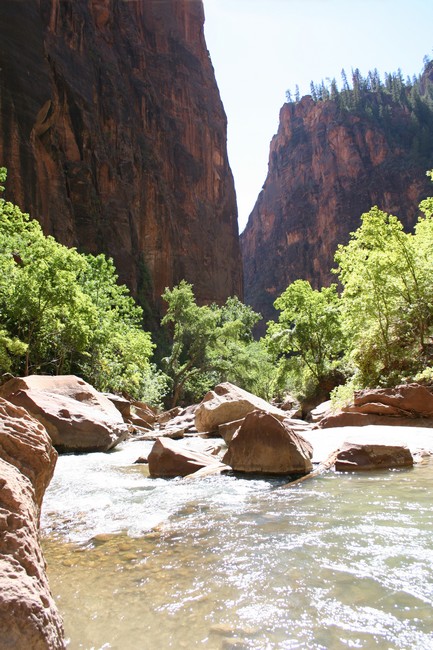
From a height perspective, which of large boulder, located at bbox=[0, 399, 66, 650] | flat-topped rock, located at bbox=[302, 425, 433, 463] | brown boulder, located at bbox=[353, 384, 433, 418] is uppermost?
large boulder, located at bbox=[0, 399, 66, 650]

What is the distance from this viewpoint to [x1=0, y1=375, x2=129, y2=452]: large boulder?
1112cm

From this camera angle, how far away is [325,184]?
101 meters

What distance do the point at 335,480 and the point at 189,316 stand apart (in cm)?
2761

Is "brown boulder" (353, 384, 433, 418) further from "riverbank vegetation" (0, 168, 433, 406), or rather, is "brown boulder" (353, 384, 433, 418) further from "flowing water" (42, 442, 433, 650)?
"flowing water" (42, 442, 433, 650)

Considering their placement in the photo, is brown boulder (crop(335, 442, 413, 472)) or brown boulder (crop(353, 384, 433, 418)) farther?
brown boulder (crop(353, 384, 433, 418))

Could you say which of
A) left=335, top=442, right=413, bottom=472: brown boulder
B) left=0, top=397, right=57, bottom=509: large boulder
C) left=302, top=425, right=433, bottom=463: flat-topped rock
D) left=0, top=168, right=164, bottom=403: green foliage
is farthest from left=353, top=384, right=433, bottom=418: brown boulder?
left=0, top=397, right=57, bottom=509: large boulder

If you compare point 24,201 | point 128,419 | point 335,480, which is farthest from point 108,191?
point 335,480

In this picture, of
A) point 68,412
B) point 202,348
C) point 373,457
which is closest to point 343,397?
point 373,457

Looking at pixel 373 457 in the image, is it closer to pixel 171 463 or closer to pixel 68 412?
pixel 171 463

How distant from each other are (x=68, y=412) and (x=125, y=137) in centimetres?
4659

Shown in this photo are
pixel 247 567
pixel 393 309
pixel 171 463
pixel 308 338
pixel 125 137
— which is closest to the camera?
pixel 247 567

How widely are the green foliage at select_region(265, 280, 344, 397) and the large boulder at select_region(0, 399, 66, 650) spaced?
83.3 ft

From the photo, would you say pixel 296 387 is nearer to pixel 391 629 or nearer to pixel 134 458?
pixel 134 458

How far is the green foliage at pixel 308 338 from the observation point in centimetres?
2811
